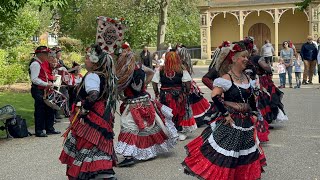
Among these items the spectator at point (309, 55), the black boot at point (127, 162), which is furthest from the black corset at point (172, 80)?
the spectator at point (309, 55)

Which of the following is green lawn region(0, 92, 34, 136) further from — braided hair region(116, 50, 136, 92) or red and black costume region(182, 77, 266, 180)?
red and black costume region(182, 77, 266, 180)

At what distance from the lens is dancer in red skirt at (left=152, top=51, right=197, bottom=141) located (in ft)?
29.7

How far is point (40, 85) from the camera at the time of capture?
9.91 m

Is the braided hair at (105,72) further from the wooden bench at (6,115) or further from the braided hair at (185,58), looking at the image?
the wooden bench at (6,115)

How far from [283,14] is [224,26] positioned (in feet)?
13.3

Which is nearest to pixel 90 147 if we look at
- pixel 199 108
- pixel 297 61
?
pixel 199 108

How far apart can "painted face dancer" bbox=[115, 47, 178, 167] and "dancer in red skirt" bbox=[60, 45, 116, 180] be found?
1138mm

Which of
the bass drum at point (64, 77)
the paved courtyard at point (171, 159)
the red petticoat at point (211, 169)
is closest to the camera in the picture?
the red petticoat at point (211, 169)

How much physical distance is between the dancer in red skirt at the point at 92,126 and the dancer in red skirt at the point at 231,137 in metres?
1.06

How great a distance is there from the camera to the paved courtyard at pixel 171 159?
6.94m

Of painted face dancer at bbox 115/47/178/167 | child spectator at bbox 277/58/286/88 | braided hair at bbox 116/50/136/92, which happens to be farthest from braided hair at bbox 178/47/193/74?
child spectator at bbox 277/58/286/88

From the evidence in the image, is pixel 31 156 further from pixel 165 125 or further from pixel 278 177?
pixel 278 177

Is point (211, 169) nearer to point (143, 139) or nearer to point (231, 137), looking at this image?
point (231, 137)

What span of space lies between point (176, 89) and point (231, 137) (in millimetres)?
3641
